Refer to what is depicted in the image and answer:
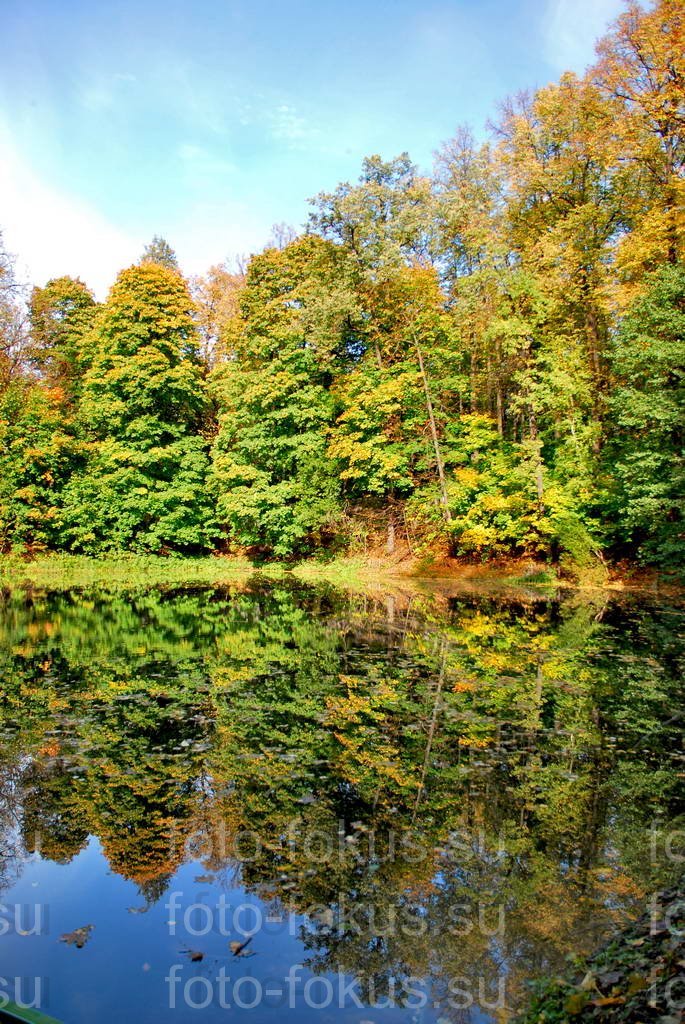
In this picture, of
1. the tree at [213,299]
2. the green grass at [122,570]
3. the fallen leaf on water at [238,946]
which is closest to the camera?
the fallen leaf on water at [238,946]

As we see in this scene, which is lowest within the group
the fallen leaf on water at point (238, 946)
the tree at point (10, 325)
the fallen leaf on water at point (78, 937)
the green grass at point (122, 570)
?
the fallen leaf on water at point (78, 937)

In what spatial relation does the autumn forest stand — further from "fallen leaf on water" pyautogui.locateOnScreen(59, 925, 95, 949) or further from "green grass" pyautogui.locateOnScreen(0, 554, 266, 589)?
"fallen leaf on water" pyautogui.locateOnScreen(59, 925, 95, 949)

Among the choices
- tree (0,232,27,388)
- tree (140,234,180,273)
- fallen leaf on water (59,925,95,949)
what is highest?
tree (140,234,180,273)

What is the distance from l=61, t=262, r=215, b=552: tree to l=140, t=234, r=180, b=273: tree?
58.3ft

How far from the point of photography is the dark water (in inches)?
150

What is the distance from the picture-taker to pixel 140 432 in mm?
29969

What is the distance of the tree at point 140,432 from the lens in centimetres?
3009

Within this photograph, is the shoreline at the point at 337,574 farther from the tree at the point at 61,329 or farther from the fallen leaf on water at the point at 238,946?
the fallen leaf on water at the point at 238,946

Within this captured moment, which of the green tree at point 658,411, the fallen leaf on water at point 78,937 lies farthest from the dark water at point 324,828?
the green tree at point 658,411

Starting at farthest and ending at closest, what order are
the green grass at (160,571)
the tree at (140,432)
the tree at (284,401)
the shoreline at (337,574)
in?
the tree at (140,432) → the tree at (284,401) → the green grass at (160,571) → the shoreline at (337,574)

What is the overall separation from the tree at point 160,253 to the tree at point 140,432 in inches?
700

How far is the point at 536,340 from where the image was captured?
82.5 ft

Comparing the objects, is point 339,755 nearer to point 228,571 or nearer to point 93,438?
point 228,571

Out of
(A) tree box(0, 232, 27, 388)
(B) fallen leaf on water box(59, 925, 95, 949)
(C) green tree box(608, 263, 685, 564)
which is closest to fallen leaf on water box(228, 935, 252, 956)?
(B) fallen leaf on water box(59, 925, 95, 949)
